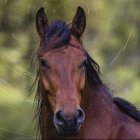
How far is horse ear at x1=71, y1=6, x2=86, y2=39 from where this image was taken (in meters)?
5.41

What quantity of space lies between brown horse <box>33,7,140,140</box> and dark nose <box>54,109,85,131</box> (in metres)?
0.02

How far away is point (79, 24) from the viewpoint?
5.46 m

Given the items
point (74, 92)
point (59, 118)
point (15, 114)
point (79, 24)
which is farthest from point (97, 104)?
point (15, 114)

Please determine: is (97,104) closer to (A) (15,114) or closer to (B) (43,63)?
(B) (43,63)

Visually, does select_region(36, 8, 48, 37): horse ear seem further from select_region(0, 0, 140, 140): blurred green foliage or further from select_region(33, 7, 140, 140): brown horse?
select_region(0, 0, 140, 140): blurred green foliage

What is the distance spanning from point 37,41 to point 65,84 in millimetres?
3355

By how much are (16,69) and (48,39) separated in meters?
3.83

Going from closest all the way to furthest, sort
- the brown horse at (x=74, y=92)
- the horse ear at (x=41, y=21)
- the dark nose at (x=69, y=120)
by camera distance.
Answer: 1. the dark nose at (x=69, y=120)
2. the brown horse at (x=74, y=92)
3. the horse ear at (x=41, y=21)

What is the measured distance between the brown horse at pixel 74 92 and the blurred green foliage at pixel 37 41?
9.45 ft

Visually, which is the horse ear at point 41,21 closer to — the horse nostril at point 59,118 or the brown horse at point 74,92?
the brown horse at point 74,92

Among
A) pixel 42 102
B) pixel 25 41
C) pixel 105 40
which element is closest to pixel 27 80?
pixel 25 41

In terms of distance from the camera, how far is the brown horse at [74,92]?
16.7 ft

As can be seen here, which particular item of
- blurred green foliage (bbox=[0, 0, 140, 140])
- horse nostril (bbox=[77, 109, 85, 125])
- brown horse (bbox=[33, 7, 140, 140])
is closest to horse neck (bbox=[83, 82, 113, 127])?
brown horse (bbox=[33, 7, 140, 140])

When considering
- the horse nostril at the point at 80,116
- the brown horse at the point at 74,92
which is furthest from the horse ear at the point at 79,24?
the horse nostril at the point at 80,116
